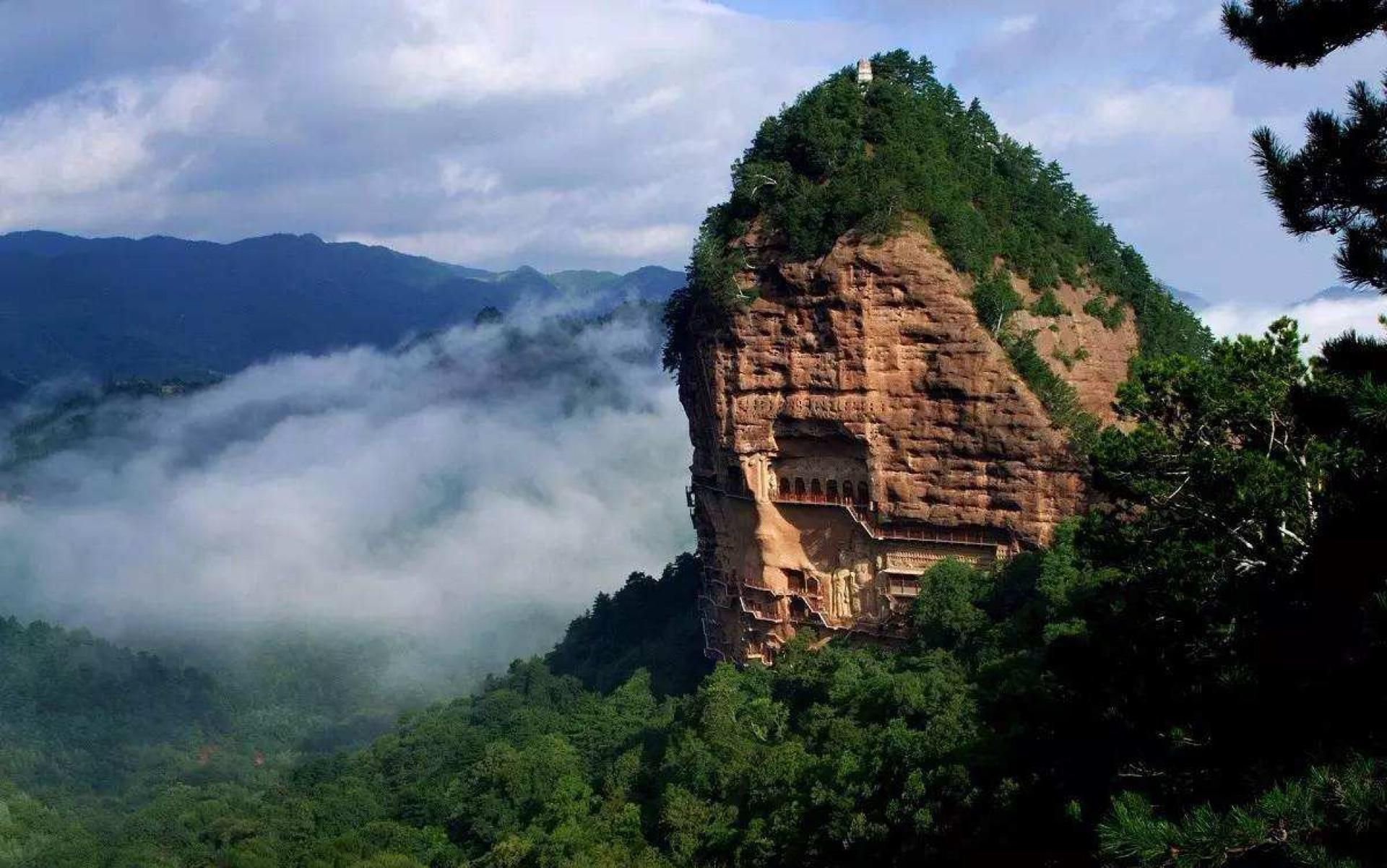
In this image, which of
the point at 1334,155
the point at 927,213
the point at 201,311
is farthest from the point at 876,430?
the point at 201,311

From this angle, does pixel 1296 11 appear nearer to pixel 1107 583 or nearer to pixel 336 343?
pixel 1107 583

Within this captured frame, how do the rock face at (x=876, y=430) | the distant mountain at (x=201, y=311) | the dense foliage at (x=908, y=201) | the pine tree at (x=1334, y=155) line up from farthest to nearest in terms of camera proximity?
the distant mountain at (x=201, y=311) < the dense foliage at (x=908, y=201) < the rock face at (x=876, y=430) < the pine tree at (x=1334, y=155)

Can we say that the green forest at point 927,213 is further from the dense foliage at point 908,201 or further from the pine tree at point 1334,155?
the pine tree at point 1334,155

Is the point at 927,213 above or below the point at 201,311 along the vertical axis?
below

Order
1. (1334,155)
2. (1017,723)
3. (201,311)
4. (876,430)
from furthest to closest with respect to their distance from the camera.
→ 1. (201,311)
2. (876,430)
3. (1017,723)
4. (1334,155)

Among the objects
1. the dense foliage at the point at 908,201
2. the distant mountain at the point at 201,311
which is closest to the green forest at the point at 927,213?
the dense foliage at the point at 908,201

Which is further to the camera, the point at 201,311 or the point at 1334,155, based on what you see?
the point at 201,311

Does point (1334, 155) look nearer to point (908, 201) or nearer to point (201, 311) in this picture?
point (908, 201)

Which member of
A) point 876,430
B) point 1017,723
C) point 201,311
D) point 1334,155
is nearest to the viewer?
point 1334,155
